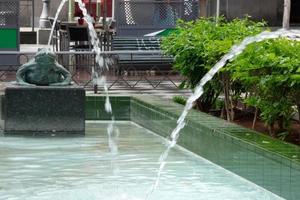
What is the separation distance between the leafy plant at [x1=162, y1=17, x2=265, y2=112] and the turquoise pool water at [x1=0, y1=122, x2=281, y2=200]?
1154mm

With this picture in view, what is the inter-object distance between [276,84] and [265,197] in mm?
1500

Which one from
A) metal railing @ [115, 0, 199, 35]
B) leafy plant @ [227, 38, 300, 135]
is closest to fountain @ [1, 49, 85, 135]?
leafy plant @ [227, 38, 300, 135]

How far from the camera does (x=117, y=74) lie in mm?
19859

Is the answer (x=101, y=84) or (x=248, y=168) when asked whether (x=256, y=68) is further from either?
(x=101, y=84)

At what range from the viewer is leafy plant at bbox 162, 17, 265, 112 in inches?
460

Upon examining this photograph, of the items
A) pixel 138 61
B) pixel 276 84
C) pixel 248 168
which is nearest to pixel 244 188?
pixel 248 168

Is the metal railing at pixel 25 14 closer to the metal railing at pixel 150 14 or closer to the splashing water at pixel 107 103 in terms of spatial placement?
the metal railing at pixel 150 14

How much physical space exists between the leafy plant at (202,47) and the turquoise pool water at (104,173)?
1154 mm

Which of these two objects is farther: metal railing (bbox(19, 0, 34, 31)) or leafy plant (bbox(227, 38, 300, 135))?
metal railing (bbox(19, 0, 34, 31))

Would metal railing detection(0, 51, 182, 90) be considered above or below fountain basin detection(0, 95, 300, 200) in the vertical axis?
below

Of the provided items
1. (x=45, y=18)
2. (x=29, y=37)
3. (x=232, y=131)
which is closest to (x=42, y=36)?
(x=29, y=37)

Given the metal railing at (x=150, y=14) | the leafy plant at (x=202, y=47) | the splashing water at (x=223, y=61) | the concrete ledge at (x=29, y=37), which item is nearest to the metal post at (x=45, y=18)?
the concrete ledge at (x=29, y=37)

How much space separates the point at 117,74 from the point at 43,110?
7.86 metres

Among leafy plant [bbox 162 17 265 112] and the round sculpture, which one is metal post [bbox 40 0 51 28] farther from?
the round sculpture
